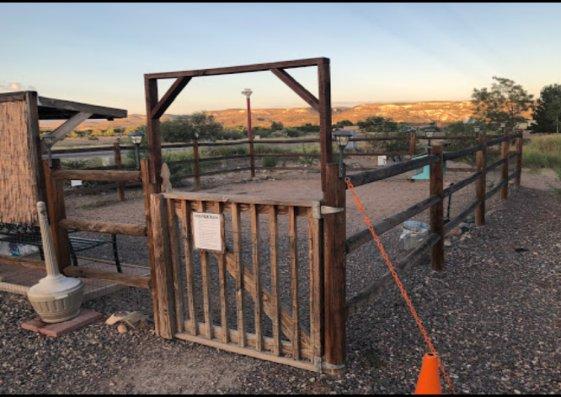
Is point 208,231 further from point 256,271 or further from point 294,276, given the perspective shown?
point 294,276

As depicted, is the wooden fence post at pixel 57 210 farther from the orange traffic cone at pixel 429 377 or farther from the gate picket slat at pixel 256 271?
the orange traffic cone at pixel 429 377

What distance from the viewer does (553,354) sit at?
3.68 meters

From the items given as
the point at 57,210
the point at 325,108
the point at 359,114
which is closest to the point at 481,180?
the point at 325,108

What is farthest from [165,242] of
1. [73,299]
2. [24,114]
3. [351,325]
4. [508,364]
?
[508,364]

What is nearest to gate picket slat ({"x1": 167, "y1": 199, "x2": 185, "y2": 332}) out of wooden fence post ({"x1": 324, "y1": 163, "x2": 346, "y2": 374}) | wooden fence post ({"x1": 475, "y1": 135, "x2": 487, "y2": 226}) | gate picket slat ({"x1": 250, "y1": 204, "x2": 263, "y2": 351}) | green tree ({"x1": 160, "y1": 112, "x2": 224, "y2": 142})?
gate picket slat ({"x1": 250, "y1": 204, "x2": 263, "y2": 351})

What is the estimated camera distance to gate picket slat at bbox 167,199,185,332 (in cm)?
396

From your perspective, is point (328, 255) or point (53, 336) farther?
point (53, 336)

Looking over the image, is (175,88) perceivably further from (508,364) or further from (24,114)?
(508,364)

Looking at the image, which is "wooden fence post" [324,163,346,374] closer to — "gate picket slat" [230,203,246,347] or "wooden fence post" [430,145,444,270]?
"gate picket slat" [230,203,246,347]

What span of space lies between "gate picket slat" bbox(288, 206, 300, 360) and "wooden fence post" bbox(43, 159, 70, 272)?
257 centimetres

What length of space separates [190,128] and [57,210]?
136ft

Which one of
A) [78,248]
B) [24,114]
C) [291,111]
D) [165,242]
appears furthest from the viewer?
[291,111]

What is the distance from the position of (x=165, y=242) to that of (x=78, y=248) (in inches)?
80.0

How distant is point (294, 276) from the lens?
3.45m
